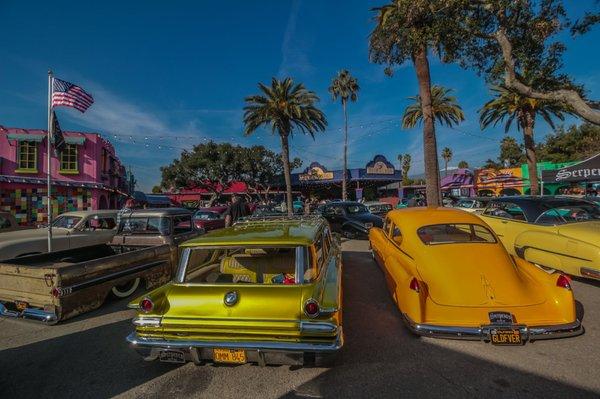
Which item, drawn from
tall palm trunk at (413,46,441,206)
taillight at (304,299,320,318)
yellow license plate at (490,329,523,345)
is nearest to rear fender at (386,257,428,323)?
yellow license plate at (490,329,523,345)

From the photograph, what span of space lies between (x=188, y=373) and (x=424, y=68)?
588 inches

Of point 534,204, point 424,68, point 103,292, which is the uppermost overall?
point 424,68

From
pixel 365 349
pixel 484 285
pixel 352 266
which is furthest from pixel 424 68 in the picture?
pixel 365 349

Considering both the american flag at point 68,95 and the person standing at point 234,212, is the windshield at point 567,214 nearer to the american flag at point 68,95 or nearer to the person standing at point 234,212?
the person standing at point 234,212

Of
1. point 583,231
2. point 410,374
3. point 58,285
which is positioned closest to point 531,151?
point 583,231

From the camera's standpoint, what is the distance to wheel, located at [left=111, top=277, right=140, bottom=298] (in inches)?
230

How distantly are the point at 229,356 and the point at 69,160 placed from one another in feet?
73.0

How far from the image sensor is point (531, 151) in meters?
19.8

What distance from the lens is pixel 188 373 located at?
3395 millimetres

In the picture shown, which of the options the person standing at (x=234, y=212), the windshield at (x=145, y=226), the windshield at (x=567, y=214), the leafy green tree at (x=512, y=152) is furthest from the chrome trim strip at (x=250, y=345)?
the leafy green tree at (x=512, y=152)

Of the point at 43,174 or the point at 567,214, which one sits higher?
the point at 43,174

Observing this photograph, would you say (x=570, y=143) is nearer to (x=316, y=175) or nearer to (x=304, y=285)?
(x=316, y=175)

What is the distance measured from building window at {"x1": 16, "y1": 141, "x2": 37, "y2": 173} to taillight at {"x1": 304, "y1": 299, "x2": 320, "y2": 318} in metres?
22.5

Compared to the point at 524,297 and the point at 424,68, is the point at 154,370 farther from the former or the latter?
the point at 424,68
